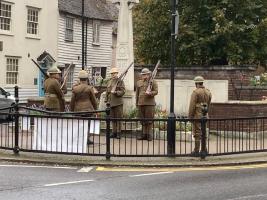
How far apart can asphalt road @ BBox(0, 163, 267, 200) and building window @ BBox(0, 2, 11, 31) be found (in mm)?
20981

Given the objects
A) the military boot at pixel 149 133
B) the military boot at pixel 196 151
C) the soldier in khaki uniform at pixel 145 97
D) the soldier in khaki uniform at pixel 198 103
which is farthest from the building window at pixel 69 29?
→ the military boot at pixel 196 151

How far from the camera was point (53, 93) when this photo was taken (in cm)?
1525

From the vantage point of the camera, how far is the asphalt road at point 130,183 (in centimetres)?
894

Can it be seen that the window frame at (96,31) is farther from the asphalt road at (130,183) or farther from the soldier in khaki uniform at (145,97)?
the asphalt road at (130,183)

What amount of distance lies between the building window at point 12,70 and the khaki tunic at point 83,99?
18215 mm

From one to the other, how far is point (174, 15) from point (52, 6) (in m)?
23.3

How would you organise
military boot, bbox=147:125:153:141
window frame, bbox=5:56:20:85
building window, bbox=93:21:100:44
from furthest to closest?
building window, bbox=93:21:100:44, window frame, bbox=5:56:20:85, military boot, bbox=147:125:153:141

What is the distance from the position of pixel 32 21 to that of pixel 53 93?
19.8 m

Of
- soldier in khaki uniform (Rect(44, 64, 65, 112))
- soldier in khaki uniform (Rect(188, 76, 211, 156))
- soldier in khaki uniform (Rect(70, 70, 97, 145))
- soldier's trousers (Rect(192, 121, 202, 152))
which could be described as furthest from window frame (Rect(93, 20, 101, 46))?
soldier's trousers (Rect(192, 121, 202, 152))

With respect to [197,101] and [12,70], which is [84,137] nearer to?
[197,101]

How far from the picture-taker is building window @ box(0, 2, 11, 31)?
31.8 m

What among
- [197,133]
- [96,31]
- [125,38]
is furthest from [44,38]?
[197,133]

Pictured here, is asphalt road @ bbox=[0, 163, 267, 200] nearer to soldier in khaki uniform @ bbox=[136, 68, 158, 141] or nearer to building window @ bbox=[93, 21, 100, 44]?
soldier in khaki uniform @ bbox=[136, 68, 158, 141]

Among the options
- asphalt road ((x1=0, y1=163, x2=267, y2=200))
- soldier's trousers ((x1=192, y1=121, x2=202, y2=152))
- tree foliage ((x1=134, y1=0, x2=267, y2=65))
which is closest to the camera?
asphalt road ((x1=0, y1=163, x2=267, y2=200))
